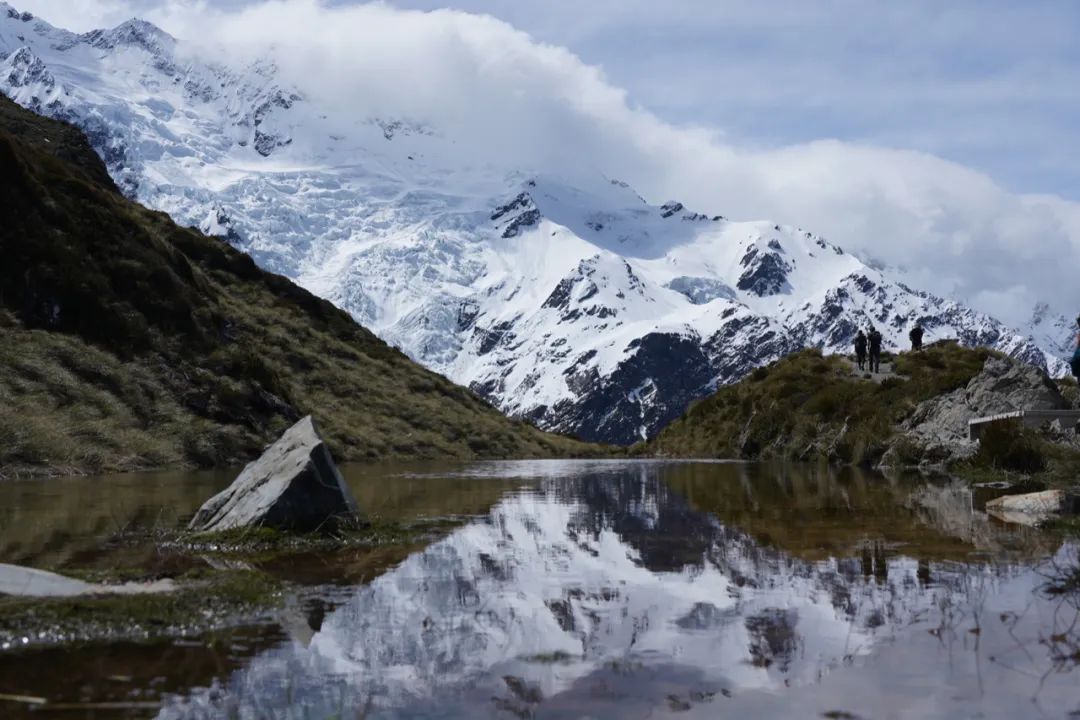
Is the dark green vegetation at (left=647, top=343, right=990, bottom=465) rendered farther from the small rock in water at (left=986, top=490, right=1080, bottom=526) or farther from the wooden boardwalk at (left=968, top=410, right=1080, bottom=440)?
the small rock in water at (left=986, top=490, right=1080, bottom=526)

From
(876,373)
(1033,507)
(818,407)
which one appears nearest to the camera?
(1033,507)

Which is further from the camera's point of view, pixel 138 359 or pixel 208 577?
pixel 138 359

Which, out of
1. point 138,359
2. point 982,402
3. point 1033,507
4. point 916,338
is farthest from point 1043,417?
point 138,359

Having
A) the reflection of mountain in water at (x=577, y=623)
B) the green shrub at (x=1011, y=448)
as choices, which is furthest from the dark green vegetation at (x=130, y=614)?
the green shrub at (x=1011, y=448)

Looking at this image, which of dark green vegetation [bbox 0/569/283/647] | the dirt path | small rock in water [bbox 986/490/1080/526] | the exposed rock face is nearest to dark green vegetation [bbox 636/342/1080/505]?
the dirt path

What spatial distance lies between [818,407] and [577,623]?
37.8 meters

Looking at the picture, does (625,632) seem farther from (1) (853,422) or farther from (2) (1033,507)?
(1) (853,422)

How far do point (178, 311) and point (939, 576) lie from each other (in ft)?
144

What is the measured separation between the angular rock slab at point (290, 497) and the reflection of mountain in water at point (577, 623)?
1.88 metres

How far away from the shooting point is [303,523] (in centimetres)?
1461

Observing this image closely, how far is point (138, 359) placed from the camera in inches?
1695

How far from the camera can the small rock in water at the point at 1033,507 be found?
50.5 ft

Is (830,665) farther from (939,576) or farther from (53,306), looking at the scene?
(53,306)

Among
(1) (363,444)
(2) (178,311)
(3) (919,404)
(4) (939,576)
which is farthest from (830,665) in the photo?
(1) (363,444)
